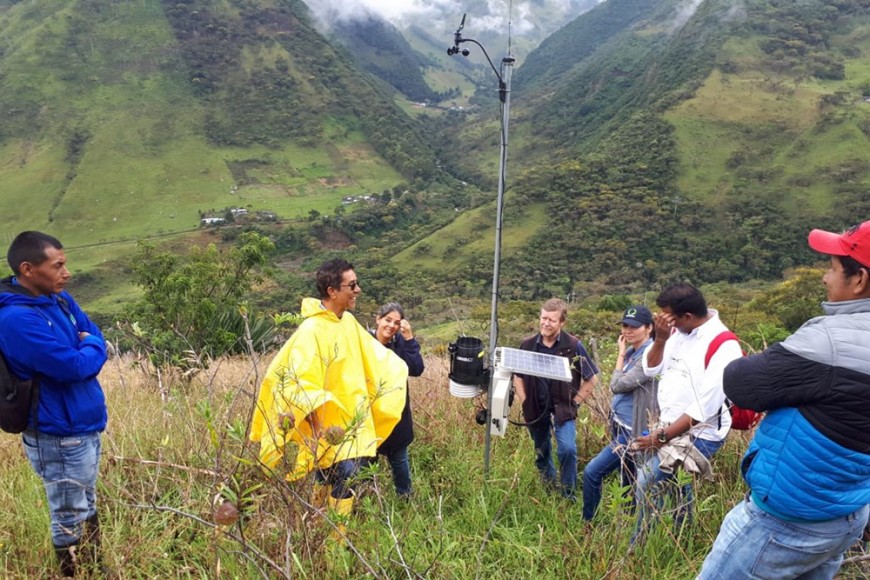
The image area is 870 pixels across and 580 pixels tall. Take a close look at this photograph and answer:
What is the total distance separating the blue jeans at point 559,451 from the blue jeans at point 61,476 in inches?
85.1

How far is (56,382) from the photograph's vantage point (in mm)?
1892

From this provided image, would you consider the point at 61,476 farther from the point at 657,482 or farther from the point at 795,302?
the point at 795,302

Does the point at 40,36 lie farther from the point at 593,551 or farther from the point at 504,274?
the point at 593,551

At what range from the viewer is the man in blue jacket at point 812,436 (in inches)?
50.8

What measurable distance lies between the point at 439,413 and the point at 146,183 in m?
79.4

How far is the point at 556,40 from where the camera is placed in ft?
567

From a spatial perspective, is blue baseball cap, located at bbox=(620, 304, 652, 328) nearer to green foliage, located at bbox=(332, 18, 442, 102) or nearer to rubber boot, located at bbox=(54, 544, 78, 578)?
rubber boot, located at bbox=(54, 544, 78, 578)

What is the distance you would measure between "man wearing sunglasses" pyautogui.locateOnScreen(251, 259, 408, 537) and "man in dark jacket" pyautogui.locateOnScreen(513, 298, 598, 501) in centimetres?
90

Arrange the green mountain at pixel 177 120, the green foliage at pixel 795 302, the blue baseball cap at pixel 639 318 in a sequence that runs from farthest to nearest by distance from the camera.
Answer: the green mountain at pixel 177 120, the green foliage at pixel 795 302, the blue baseball cap at pixel 639 318

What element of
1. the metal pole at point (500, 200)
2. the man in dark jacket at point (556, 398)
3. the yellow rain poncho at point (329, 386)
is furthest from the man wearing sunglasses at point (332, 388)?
the man in dark jacket at point (556, 398)

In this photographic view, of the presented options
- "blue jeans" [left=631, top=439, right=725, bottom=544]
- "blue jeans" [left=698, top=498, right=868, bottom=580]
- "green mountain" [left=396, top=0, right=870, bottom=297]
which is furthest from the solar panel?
"green mountain" [left=396, top=0, right=870, bottom=297]

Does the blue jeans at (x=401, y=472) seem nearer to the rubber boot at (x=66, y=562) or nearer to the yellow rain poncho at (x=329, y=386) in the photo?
the yellow rain poncho at (x=329, y=386)

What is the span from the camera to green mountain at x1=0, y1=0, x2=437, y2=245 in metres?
66.6

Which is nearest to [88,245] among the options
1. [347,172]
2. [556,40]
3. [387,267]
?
[387,267]
